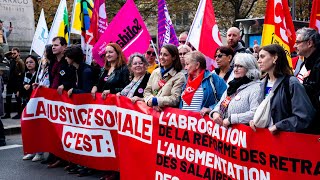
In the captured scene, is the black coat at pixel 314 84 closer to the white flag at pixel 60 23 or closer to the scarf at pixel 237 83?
the scarf at pixel 237 83

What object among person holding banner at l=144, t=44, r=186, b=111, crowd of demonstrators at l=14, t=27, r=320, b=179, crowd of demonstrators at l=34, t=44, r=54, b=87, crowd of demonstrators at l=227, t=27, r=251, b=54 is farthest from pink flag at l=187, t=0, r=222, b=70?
crowd of demonstrators at l=34, t=44, r=54, b=87

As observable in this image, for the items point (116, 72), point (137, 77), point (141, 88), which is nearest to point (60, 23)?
point (116, 72)

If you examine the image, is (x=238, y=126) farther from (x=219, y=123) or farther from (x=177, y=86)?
(x=177, y=86)

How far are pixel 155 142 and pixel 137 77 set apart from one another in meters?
1.18

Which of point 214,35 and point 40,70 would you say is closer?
point 214,35

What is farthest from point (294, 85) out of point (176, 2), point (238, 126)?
point (176, 2)

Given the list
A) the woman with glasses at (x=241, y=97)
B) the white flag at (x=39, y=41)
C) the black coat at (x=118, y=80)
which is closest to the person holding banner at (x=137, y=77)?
the black coat at (x=118, y=80)

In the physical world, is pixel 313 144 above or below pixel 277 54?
below

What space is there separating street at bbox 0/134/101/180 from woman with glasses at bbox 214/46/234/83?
7.55 ft

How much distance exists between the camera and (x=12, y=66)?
1416 centimetres

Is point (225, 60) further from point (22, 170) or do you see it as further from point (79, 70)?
point (22, 170)

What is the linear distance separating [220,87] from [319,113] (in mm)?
1489

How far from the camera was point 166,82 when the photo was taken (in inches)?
249

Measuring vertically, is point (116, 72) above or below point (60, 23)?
below
